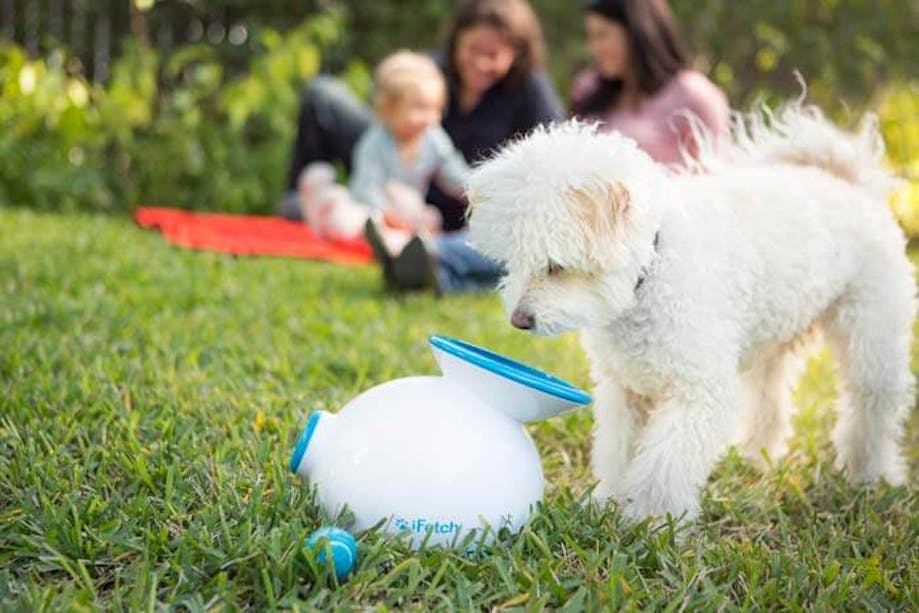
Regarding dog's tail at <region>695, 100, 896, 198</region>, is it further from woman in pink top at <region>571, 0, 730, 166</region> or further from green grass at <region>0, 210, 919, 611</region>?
woman in pink top at <region>571, 0, 730, 166</region>

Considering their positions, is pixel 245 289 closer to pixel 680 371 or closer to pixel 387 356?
pixel 387 356

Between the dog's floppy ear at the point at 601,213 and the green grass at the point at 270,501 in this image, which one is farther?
the dog's floppy ear at the point at 601,213

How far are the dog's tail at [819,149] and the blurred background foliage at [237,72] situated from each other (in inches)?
221

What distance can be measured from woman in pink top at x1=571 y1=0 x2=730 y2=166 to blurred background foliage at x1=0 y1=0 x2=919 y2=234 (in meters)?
3.37

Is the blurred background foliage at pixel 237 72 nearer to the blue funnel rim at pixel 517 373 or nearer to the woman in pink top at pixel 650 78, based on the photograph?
the woman in pink top at pixel 650 78

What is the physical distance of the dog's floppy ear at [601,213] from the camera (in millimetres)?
2213

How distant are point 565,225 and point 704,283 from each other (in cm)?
47

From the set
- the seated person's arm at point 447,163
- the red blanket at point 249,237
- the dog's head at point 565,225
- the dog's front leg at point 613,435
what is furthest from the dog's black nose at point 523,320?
the seated person's arm at point 447,163

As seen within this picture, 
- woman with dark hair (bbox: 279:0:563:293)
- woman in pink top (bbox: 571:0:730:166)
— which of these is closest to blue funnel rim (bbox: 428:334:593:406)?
woman in pink top (bbox: 571:0:730:166)

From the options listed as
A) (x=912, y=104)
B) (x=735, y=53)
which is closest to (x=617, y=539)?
(x=735, y=53)

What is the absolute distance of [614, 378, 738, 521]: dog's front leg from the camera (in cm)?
247

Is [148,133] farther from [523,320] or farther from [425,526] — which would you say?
[425,526]

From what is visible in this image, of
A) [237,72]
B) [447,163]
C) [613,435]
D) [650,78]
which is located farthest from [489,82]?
[613,435]

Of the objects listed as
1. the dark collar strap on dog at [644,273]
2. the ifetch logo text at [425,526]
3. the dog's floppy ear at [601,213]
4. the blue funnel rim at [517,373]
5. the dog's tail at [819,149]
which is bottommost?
the ifetch logo text at [425,526]
